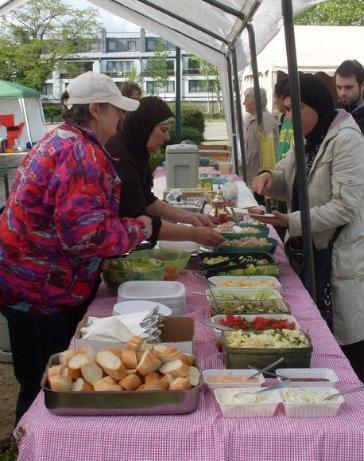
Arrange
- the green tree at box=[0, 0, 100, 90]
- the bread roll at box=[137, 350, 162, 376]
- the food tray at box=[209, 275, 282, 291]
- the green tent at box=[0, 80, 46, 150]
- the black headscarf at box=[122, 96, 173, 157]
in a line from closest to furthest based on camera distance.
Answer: the bread roll at box=[137, 350, 162, 376]
the food tray at box=[209, 275, 282, 291]
the black headscarf at box=[122, 96, 173, 157]
the green tent at box=[0, 80, 46, 150]
the green tree at box=[0, 0, 100, 90]

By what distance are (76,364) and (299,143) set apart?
1.59m

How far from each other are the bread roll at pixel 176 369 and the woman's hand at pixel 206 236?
1255 millimetres

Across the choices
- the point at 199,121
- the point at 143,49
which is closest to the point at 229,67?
the point at 199,121

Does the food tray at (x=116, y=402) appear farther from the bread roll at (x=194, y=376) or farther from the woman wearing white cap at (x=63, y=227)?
the woman wearing white cap at (x=63, y=227)

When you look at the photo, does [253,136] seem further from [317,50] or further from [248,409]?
[248,409]

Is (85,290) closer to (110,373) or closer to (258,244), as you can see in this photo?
(110,373)

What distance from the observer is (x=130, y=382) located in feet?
4.83

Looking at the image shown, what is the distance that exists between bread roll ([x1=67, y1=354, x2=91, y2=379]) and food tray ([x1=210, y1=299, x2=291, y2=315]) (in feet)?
2.07

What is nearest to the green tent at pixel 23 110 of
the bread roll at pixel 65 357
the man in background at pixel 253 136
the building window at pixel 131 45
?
the man in background at pixel 253 136

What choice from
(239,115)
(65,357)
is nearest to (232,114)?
(239,115)

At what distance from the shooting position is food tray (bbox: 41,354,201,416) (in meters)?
1.45

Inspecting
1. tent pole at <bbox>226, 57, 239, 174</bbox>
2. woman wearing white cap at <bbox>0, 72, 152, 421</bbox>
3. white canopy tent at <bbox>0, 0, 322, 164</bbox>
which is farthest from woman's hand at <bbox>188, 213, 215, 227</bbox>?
tent pole at <bbox>226, 57, 239, 174</bbox>

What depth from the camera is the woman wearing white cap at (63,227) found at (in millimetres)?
1926

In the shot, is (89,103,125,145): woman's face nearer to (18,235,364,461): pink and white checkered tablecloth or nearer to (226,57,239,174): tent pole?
(18,235,364,461): pink and white checkered tablecloth
